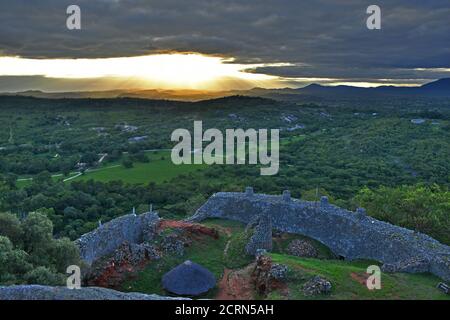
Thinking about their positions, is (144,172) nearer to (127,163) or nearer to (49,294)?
(127,163)

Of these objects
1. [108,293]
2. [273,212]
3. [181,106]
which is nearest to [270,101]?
[181,106]

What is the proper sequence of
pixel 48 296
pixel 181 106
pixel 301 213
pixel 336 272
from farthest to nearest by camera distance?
pixel 181 106 < pixel 301 213 < pixel 336 272 < pixel 48 296

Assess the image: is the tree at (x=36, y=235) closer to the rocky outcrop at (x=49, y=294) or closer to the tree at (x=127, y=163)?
the rocky outcrop at (x=49, y=294)

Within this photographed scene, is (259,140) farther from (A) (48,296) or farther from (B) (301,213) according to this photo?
(A) (48,296)

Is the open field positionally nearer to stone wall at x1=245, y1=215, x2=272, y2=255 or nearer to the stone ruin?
the stone ruin

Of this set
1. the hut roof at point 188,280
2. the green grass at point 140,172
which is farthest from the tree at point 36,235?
the green grass at point 140,172

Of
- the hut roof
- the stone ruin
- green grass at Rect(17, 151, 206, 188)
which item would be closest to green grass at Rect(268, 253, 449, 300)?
the stone ruin
